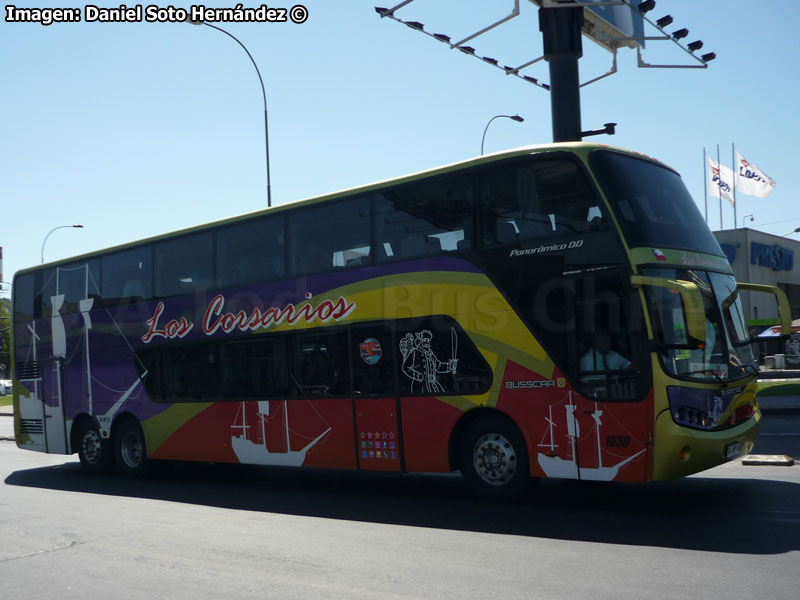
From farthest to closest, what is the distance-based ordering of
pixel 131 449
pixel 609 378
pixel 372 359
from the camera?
1. pixel 131 449
2. pixel 372 359
3. pixel 609 378

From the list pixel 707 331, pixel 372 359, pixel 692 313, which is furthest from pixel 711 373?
pixel 372 359

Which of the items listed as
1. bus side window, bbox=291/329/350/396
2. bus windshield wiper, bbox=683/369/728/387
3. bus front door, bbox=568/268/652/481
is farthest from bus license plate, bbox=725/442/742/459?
bus side window, bbox=291/329/350/396

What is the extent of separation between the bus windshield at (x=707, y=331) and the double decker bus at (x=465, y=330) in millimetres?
24

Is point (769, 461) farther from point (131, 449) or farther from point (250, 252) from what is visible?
point (131, 449)

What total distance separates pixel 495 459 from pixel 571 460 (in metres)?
1.07

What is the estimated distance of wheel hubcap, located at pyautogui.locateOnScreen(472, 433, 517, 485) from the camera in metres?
9.38

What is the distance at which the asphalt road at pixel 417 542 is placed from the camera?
5.90 m

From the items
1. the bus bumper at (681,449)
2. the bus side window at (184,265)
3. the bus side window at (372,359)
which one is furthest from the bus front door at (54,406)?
the bus bumper at (681,449)

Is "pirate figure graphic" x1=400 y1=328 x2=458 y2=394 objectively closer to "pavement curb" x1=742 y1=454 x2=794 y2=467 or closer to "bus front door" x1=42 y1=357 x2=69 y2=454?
"pavement curb" x1=742 y1=454 x2=794 y2=467

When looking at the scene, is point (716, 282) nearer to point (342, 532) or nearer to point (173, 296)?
point (342, 532)

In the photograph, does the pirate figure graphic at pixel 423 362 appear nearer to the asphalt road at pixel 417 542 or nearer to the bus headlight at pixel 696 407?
the asphalt road at pixel 417 542

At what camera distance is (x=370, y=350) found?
10.8 m

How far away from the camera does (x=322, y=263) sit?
37.3ft

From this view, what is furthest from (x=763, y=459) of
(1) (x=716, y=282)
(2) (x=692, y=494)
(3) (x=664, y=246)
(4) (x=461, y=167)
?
(4) (x=461, y=167)
